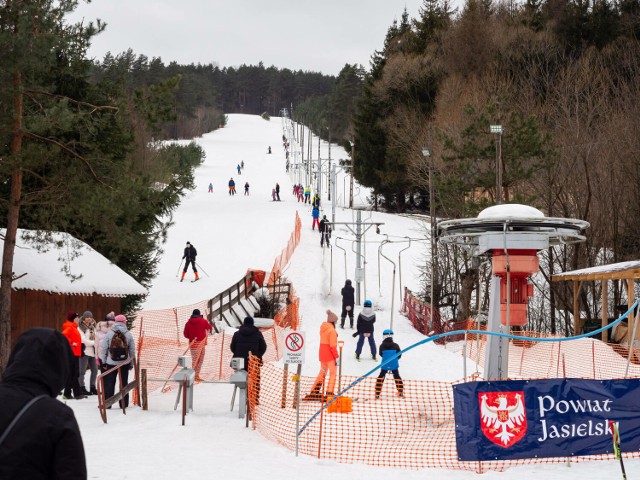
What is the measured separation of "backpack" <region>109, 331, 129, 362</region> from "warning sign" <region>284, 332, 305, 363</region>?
294 centimetres

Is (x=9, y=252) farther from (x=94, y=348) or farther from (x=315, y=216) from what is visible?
(x=315, y=216)

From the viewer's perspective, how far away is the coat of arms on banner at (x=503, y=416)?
10117 mm

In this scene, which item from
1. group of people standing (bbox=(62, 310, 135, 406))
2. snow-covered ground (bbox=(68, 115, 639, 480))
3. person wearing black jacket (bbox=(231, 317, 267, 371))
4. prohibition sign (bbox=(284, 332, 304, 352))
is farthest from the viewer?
person wearing black jacket (bbox=(231, 317, 267, 371))

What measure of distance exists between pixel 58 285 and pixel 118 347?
21.2 ft

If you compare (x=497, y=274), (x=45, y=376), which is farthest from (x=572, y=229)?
(x=45, y=376)

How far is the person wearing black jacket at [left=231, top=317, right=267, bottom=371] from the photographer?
1394 centimetres

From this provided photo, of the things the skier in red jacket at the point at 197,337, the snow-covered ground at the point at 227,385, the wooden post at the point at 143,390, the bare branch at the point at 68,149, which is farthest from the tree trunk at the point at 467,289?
the wooden post at the point at 143,390

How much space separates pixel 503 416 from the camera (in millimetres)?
10117

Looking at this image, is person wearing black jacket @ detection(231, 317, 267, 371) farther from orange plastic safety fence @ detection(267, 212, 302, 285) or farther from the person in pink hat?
orange plastic safety fence @ detection(267, 212, 302, 285)

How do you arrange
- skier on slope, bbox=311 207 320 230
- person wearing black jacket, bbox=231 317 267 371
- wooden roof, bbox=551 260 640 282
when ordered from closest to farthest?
person wearing black jacket, bbox=231 317 267 371 → wooden roof, bbox=551 260 640 282 → skier on slope, bbox=311 207 320 230

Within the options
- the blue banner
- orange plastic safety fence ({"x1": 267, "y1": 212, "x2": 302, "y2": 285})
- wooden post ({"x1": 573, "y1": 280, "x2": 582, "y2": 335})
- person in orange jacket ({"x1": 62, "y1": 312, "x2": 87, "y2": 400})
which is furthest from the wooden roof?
person in orange jacket ({"x1": 62, "y1": 312, "x2": 87, "y2": 400})

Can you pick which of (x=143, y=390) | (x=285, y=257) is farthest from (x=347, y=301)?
(x=285, y=257)

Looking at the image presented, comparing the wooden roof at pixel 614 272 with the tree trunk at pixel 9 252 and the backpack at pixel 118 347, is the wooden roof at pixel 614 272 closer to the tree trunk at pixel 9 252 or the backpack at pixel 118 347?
the backpack at pixel 118 347

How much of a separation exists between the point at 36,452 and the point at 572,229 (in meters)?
10.2
